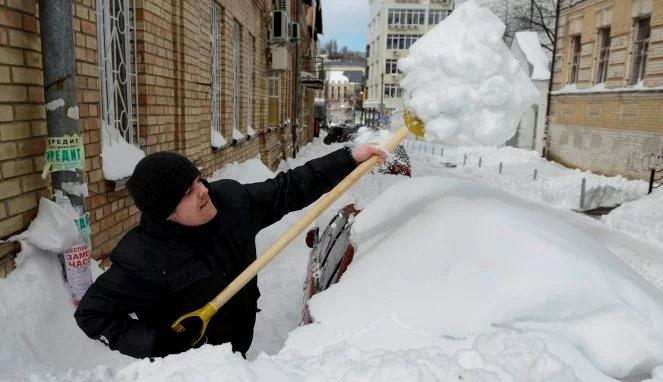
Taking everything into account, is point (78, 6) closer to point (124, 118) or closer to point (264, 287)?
point (124, 118)

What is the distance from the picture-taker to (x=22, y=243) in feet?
8.25

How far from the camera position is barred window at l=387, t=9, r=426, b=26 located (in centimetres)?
5462

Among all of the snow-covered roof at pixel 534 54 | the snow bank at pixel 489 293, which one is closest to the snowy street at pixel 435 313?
the snow bank at pixel 489 293

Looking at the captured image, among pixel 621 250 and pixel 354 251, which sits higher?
pixel 354 251

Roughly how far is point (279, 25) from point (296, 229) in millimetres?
10795

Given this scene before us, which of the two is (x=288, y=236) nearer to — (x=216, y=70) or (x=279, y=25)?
(x=216, y=70)

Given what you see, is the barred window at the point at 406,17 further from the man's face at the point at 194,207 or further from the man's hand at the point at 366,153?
the man's face at the point at 194,207

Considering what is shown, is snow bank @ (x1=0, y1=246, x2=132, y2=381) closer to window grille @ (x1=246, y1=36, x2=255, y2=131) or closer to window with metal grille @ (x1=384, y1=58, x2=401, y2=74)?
window grille @ (x1=246, y1=36, x2=255, y2=131)

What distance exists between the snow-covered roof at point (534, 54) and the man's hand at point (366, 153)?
70.6 feet

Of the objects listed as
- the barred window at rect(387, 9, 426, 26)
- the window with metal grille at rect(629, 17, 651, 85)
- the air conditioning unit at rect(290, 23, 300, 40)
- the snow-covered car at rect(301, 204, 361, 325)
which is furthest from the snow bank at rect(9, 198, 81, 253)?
the barred window at rect(387, 9, 426, 26)

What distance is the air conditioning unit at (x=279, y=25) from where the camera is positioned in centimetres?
1214

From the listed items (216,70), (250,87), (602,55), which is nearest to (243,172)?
(216,70)

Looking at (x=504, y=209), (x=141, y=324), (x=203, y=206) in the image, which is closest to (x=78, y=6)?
(x=203, y=206)

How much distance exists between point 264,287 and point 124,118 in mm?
2104
